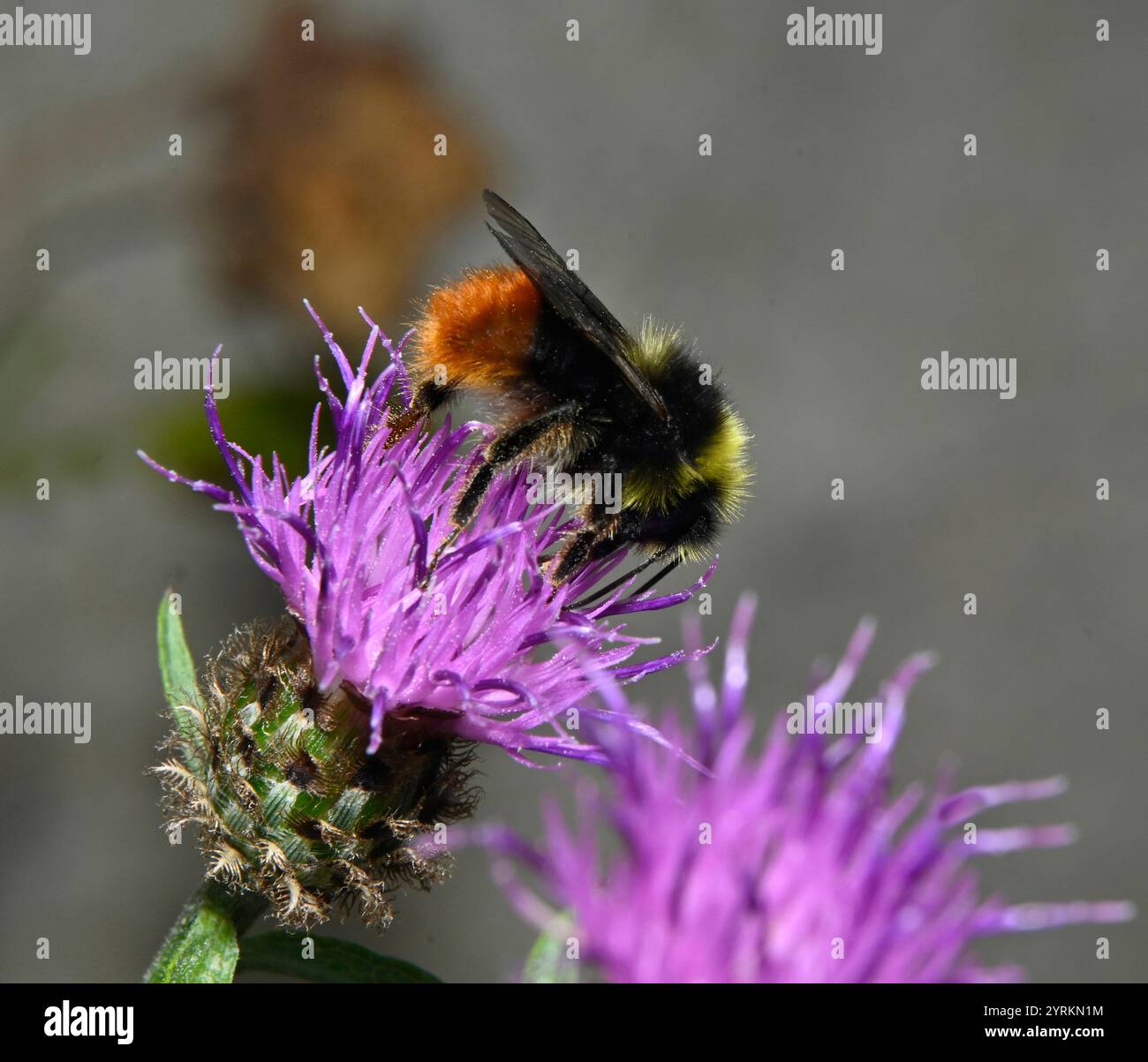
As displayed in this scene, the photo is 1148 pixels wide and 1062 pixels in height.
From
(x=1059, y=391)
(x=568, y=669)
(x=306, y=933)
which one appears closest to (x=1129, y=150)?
(x=1059, y=391)

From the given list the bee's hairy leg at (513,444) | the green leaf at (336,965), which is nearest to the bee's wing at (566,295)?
the bee's hairy leg at (513,444)

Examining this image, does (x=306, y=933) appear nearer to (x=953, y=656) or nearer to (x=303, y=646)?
(x=303, y=646)

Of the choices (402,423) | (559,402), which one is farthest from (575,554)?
(402,423)

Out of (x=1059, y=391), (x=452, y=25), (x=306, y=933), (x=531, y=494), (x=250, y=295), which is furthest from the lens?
(x=1059, y=391)

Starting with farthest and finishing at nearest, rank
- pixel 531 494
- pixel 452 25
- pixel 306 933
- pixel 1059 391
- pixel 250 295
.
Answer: pixel 1059 391, pixel 452 25, pixel 250 295, pixel 531 494, pixel 306 933

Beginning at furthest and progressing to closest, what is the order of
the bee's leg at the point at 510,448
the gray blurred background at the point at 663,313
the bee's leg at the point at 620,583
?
the gray blurred background at the point at 663,313, the bee's leg at the point at 620,583, the bee's leg at the point at 510,448

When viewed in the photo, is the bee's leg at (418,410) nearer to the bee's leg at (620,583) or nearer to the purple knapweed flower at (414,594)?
the purple knapweed flower at (414,594)

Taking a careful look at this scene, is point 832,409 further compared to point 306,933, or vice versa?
point 832,409
